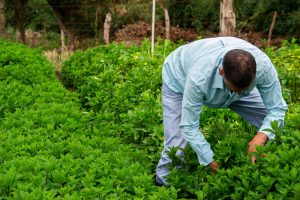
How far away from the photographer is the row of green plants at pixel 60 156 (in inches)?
134

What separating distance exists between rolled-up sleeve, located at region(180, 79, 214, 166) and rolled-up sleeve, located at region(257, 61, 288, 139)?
45cm

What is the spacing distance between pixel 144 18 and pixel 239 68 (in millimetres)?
22914

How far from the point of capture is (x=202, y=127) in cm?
538

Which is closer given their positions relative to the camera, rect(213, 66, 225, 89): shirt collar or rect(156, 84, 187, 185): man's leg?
rect(213, 66, 225, 89): shirt collar

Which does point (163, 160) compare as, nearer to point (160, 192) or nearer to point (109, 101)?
point (160, 192)

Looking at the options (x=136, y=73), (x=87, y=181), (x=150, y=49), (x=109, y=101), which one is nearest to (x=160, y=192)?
(x=87, y=181)

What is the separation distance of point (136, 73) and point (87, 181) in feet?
13.4

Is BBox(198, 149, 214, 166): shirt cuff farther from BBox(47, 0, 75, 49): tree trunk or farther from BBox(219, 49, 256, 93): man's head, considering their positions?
BBox(47, 0, 75, 49): tree trunk

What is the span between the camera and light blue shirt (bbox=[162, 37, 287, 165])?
3.60m

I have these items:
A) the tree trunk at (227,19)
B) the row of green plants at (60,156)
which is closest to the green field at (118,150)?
the row of green plants at (60,156)

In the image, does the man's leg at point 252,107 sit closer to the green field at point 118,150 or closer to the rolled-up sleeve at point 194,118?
the green field at point 118,150

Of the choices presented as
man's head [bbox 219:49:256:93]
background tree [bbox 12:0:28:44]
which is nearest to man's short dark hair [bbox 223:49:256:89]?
man's head [bbox 219:49:256:93]

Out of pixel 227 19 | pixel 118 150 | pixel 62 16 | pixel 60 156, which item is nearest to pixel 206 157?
pixel 118 150

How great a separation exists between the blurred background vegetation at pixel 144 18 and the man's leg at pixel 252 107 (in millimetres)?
15426
